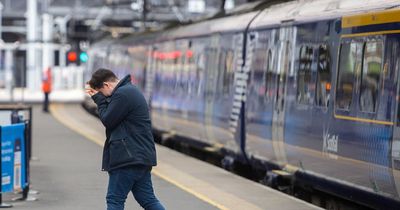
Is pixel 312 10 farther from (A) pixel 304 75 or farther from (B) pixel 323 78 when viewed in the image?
(B) pixel 323 78

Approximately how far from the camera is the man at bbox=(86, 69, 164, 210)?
7.86m

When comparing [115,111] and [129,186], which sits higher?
[115,111]

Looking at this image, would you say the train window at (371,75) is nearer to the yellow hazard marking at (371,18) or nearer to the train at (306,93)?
the train at (306,93)

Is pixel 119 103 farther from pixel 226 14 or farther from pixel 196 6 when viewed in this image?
pixel 196 6

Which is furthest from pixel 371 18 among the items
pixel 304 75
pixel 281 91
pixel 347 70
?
pixel 281 91

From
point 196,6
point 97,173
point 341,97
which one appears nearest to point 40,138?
point 97,173

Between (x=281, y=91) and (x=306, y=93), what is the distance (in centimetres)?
109

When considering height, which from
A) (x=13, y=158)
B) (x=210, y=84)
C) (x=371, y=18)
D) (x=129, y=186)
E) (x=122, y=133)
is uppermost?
(x=371, y=18)

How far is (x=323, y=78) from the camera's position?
11297 millimetres

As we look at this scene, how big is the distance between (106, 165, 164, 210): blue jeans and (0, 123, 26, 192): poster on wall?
2.97m

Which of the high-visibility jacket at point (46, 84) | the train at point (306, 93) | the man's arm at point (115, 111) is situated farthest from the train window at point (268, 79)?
the high-visibility jacket at point (46, 84)

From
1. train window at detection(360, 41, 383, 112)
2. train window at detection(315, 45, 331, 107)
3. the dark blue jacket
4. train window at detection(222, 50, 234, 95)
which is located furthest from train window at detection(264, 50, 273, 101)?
the dark blue jacket

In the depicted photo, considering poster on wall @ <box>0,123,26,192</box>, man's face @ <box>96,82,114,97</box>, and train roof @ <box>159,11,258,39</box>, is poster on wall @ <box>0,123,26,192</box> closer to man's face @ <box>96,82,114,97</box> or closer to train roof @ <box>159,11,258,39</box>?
man's face @ <box>96,82,114,97</box>

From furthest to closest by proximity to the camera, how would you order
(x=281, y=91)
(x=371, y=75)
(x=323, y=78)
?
1. (x=281, y=91)
2. (x=323, y=78)
3. (x=371, y=75)
